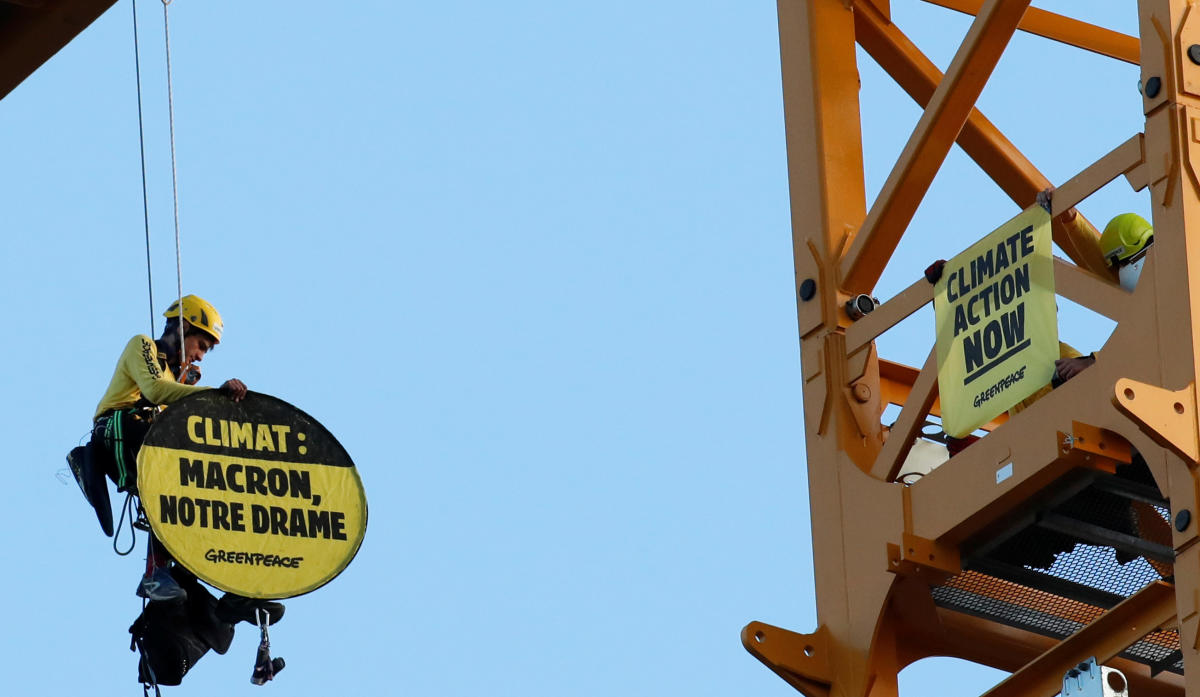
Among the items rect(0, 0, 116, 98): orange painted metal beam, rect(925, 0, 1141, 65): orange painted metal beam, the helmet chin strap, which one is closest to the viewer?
rect(0, 0, 116, 98): orange painted metal beam

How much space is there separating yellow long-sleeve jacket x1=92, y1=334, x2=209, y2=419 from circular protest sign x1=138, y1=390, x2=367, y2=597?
1.20 ft

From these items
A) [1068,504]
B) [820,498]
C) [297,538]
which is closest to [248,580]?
[297,538]

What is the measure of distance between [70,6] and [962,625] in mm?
7496

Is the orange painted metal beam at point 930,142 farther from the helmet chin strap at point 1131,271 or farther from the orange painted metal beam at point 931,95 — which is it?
the helmet chin strap at point 1131,271

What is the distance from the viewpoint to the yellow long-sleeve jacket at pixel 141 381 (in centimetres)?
1756

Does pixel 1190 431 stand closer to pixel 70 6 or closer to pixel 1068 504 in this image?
pixel 1068 504

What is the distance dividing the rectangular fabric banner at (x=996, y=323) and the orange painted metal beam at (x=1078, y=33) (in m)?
3.98

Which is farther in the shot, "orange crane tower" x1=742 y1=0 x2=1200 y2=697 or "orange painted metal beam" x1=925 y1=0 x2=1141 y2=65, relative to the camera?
"orange painted metal beam" x1=925 y1=0 x2=1141 y2=65

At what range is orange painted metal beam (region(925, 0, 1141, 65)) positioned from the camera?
68.0 ft

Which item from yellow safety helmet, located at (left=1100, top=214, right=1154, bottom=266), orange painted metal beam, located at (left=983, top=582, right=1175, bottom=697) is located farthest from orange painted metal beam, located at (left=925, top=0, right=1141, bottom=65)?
orange painted metal beam, located at (left=983, top=582, right=1175, bottom=697)

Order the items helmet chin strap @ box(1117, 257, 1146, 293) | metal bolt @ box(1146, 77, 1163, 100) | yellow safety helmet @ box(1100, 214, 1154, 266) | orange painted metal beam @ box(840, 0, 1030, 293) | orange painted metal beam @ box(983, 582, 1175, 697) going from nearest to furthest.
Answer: orange painted metal beam @ box(983, 582, 1175, 697), metal bolt @ box(1146, 77, 1163, 100), yellow safety helmet @ box(1100, 214, 1154, 266), helmet chin strap @ box(1117, 257, 1146, 293), orange painted metal beam @ box(840, 0, 1030, 293)

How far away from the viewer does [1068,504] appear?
649 inches

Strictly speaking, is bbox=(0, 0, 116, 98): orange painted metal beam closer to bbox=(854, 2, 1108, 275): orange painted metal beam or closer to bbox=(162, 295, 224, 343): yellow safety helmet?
bbox=(162, 295, 224, 343): yellow safety helmet

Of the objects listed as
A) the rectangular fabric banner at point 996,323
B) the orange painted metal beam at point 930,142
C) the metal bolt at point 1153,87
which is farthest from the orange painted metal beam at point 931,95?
the metal bolt at point 1153,87
